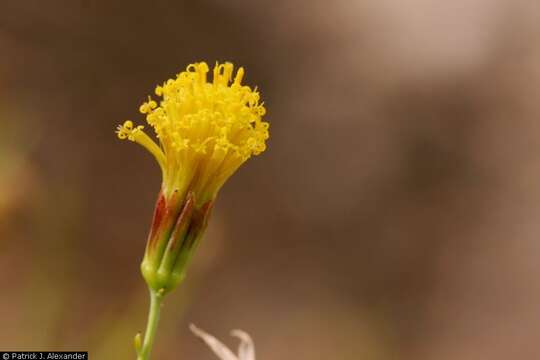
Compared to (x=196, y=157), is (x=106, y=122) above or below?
above

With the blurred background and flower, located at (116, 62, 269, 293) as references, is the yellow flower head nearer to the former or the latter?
flower, located at (116, 62, 269, 293)

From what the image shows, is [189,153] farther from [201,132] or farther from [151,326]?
[151,326]

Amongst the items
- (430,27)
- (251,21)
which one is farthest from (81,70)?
(430,27)

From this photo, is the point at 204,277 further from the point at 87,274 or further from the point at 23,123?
the point at 23,123

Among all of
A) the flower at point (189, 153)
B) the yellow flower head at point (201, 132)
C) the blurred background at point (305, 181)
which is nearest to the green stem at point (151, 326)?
the flower at point (189, 153)

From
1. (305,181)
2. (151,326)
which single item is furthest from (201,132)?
(305,181)
